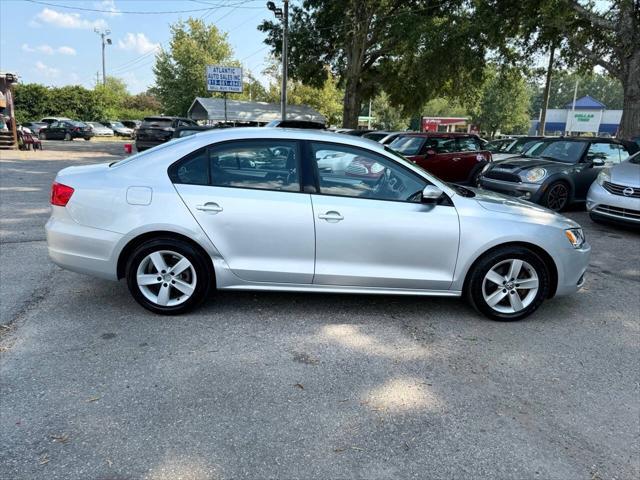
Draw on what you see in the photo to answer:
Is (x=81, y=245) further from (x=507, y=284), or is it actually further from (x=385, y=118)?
(x=385, y=118)

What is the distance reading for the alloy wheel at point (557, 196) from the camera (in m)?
9.00

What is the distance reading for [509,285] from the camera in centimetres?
413

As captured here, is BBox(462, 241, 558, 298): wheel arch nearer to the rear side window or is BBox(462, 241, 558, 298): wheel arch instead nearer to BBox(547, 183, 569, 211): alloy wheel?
the rear side window

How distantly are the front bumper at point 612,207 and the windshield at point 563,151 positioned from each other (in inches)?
64.7

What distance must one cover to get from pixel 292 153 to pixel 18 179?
35.3ft

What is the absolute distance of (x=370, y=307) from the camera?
4.38m

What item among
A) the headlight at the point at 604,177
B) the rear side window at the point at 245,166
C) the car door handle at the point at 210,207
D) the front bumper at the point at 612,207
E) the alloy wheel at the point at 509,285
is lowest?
the alloy wheel at the point at 509,285

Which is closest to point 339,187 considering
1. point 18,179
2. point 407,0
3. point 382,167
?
point 382,167

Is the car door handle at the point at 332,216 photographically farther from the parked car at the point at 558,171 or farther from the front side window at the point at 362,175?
the parked car at the point at 558,171

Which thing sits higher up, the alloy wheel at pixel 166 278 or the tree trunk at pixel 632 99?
the tree trunk at pixel 632 99

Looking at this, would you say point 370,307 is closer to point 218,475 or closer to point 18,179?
point 218,475

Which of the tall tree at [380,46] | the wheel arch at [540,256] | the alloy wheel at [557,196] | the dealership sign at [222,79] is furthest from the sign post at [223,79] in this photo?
the wheel arch at [540,256]

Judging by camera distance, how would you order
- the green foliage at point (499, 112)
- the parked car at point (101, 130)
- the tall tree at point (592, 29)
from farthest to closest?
1. the green foliage at point (499, 112)
2. the parked car at point (101, 130)
3. the tall tree at point (592, 29)

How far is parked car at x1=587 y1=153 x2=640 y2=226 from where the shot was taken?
23.9 feet
